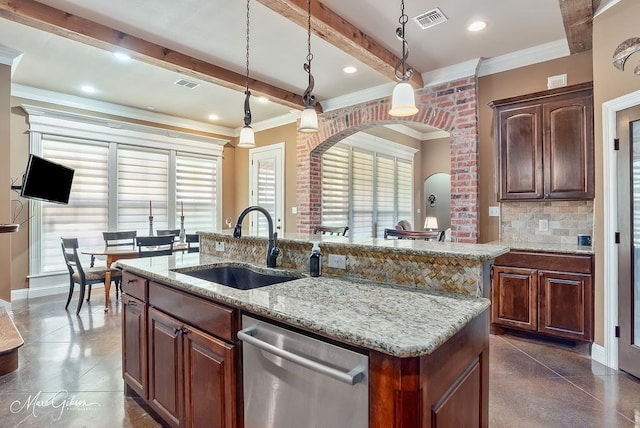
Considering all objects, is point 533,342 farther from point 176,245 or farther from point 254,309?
point 176,245

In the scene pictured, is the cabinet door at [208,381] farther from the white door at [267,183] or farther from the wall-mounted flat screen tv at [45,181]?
the white door at [267,183]

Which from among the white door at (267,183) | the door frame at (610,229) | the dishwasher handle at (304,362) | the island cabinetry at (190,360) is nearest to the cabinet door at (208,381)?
the island cabinetry at (190,360)

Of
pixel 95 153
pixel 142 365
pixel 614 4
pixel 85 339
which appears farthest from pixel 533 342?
pixel 95 153

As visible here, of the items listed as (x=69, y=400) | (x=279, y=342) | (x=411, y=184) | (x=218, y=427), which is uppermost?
(x=411, y=184)

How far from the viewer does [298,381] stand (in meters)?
1.17

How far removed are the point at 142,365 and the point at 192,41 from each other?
3.01 m

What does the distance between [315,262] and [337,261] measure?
0.39ft

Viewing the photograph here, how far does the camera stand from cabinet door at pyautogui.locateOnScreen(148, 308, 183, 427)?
1719 millimetres

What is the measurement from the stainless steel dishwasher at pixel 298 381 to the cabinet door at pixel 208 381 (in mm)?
87

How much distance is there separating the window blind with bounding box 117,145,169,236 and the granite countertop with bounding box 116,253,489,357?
4.39 metres

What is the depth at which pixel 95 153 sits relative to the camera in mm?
5266

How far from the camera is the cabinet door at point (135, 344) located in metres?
2.01

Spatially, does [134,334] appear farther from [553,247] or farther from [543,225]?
[543,225]

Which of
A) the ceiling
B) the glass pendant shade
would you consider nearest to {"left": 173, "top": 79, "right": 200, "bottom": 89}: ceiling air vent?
the ceiling
